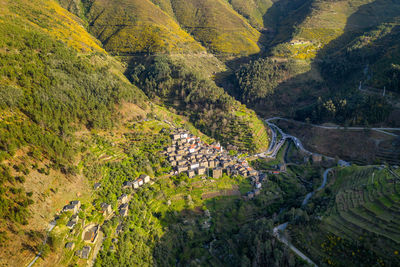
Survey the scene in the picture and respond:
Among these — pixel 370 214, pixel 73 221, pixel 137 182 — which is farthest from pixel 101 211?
pixel 370 214

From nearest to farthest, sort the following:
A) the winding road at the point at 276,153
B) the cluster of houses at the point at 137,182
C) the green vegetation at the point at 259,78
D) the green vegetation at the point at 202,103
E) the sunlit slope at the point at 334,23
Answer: the winding road at the point at 276,153 < the cluster of houses at the point at 137,182 < the green vegetation at the point at 202,103 < the green vegetation at the point at 259,78 < the sunlit slope at the point at 334,23

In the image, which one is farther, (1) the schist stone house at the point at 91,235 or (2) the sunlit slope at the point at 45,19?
(2) the sunlit slope at the point at 45,19

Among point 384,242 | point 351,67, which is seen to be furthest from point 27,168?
point 351,67

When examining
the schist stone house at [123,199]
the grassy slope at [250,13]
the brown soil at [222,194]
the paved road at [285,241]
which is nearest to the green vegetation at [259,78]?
the brown soil at [222,194]

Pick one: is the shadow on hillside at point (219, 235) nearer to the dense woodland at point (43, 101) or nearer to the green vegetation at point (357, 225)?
the green vegetation at point (357, 225)

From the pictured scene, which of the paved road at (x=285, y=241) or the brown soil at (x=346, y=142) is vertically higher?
the brown soil at (x=346, y=142)

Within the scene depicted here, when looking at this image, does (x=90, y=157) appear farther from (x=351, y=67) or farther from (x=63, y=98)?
(x=351, y=67)

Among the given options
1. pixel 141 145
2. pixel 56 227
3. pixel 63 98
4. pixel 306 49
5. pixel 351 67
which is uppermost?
pixel 306 49

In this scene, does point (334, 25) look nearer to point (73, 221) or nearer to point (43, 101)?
point (43, 101)
